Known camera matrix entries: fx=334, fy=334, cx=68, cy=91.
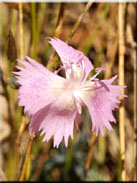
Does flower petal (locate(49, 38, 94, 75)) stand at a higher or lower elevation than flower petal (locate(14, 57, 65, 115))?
higher

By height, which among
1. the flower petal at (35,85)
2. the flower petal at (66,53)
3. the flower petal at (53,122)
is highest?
the flower petal at (66,53)

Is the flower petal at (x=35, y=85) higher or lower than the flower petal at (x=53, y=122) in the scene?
higher

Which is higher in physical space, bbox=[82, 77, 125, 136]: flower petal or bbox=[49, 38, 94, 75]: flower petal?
bbox=[49, 38, 94, 75]: flower petal

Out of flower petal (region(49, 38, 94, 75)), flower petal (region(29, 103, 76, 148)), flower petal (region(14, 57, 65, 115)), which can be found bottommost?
flower petal (region(29, 103, 76, 148))

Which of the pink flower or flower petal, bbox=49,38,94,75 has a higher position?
flower petal, bbox=49,38,94,75

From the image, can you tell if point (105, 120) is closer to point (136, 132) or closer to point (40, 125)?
point (40, 125)
